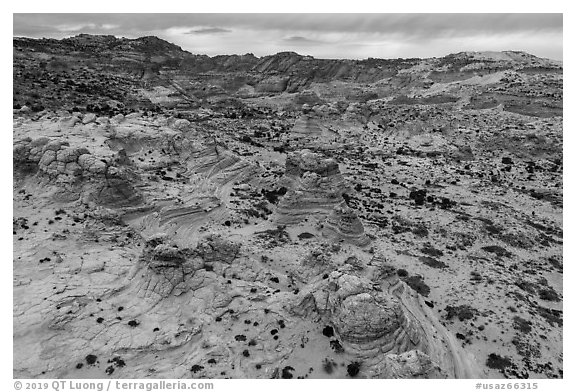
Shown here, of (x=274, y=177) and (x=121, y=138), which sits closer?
(x=121, y=138)

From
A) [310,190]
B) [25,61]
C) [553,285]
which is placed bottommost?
[553,285]

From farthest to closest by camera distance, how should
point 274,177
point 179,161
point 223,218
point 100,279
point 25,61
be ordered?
point 25,61
point 274,177
point 179,161
point 223,218
point 100,279

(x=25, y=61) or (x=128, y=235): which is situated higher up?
(x=25, y=61)

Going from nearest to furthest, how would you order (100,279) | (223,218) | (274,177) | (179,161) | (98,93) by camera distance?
(100,279)
(223,218)
(179,161)
(274,177)
(98,93)

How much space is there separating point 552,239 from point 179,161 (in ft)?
180

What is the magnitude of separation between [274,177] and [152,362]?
40.8 meters

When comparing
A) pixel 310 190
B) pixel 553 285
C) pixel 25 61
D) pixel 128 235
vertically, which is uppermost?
pixel 25 61

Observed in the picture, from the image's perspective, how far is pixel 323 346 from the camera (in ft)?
93.0

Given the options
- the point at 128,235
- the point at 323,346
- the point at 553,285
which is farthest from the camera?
the point at 553,285

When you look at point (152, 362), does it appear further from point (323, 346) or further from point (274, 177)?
point (274, 177)

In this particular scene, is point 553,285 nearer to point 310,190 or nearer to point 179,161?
point 310,190

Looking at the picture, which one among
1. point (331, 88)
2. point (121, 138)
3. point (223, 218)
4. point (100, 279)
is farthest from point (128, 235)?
point (331, 88)

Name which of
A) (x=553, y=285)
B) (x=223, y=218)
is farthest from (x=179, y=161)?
(x=553, y=285)

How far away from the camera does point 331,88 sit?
184 metres
